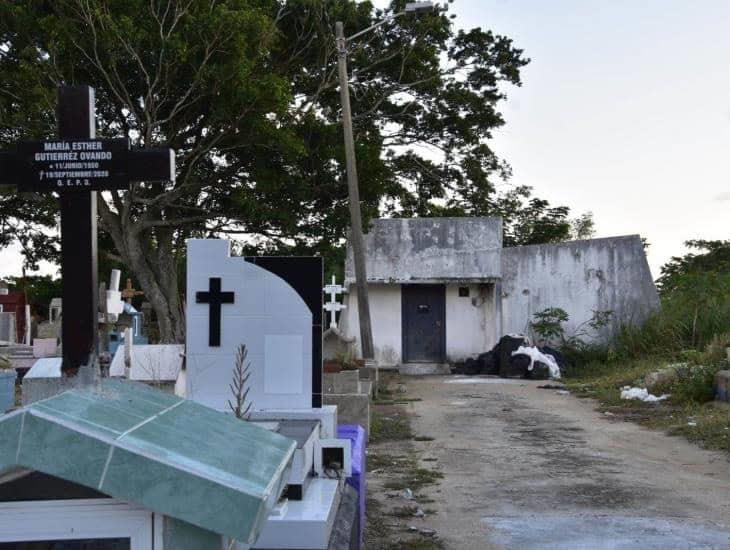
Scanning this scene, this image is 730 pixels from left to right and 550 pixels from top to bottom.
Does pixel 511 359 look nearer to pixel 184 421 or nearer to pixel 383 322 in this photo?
pixel 383 322

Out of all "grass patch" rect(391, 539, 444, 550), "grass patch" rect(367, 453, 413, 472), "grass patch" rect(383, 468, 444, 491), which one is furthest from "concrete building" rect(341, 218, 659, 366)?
"grass patch" rect(391, 539, 444, 550)

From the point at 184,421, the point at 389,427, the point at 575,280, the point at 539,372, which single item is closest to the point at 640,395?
the point at 389,427

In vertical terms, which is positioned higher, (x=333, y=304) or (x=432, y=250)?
(x=432, y=250)

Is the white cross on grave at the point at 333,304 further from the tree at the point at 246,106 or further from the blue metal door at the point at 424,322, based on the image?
the blue metal door at the point at 424,322

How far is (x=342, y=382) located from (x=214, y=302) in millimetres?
6626

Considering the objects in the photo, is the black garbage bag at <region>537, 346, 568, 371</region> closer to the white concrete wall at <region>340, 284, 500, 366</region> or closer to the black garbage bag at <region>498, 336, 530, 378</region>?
the black garbage bag at <region>498, 336, 530, 378</region>

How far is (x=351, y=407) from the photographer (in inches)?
473

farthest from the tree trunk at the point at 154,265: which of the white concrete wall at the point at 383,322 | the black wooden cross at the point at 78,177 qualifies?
the black wooden cross at the point at 78,177

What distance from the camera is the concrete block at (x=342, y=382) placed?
1351 cm


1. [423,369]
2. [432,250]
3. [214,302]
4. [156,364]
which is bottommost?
[423,369]

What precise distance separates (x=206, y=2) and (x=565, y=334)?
1225 centimetres

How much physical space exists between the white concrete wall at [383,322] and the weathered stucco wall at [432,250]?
1.90 feet

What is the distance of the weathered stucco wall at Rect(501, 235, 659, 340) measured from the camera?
25.3 meters

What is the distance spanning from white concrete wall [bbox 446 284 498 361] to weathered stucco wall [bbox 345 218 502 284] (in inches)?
20.2
